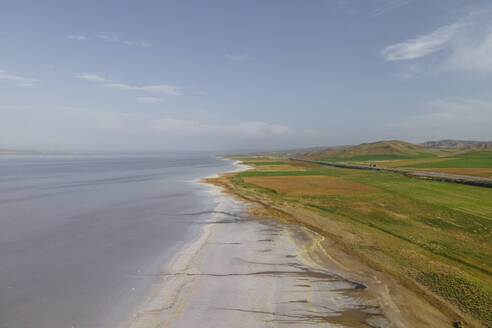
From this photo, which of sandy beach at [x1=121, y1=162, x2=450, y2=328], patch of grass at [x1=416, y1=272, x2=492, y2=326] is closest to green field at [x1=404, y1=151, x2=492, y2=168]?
patch of grass at [x1=416, y1=272, x2=492, y2=326]

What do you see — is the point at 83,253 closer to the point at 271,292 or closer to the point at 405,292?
the point at 271,292

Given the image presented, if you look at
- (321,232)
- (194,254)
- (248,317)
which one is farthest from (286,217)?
(248,317)

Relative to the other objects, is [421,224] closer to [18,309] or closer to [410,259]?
[410,259]

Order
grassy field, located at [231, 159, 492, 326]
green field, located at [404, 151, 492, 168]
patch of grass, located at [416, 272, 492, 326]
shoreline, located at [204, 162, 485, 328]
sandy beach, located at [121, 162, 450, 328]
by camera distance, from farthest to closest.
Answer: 1. green field, located at [404, 151, 492, 168]
2. grassy field, located at [231, 159, 492, 326]
3. patch of grass, located at [416, 272, 492, 326]
4. sandy beach, located at [121, 162, 450, 328]
5. shoreline, located at [204, 162, 485, 328]

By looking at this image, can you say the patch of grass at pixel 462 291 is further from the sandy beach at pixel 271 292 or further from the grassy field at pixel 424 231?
the sandy beach at pixel 271 292

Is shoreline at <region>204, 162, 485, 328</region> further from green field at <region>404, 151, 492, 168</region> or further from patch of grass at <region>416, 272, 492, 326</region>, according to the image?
green field at <region>404, 151, 492, 168</region>
